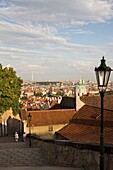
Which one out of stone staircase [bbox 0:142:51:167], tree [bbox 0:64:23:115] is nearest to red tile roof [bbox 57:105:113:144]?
stone staircase [bbox 0:142:51:167]

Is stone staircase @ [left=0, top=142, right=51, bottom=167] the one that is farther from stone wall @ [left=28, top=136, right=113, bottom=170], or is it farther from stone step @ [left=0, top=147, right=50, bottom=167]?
stone wall @ [left=28, top=136, right=113, bottom=170]

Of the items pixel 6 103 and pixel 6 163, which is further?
pixel 6 103

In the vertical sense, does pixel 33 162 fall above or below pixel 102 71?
below

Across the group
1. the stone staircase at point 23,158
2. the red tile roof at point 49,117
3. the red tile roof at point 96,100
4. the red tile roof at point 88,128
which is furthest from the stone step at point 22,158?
the red tile roof at point 49,117

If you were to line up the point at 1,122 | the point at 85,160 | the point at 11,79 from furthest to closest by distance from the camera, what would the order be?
1. the point at 1,122
2. the point at 11,79
3. the point at 85,160

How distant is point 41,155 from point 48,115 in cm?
2301

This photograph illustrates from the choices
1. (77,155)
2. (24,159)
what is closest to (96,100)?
(24,159)

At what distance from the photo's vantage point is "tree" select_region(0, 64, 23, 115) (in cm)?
2780

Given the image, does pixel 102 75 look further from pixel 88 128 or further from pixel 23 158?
pixel 88 128

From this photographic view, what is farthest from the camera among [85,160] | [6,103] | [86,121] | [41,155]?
[6,103]

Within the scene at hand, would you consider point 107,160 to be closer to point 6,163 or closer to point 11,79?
point 6,163

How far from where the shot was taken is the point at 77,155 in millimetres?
9680

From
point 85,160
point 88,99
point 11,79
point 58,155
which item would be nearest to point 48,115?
point 88,99

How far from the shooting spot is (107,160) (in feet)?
25.6
